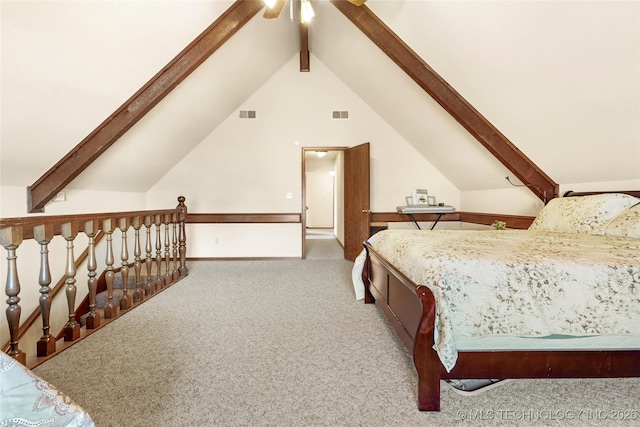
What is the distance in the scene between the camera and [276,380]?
5.70ft

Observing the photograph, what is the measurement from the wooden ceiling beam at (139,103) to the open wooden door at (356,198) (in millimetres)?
2520

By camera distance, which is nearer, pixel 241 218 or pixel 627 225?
pixel 627 225

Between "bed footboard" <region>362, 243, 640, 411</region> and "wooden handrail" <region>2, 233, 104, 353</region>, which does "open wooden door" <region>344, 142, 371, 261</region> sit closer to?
"bed footboard" <region>362, 243, 640, 411</region>

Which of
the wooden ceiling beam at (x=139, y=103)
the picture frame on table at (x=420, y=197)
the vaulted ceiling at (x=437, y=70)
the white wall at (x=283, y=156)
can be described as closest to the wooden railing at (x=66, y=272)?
the wooden ceiling beam at (x=139, y=103)

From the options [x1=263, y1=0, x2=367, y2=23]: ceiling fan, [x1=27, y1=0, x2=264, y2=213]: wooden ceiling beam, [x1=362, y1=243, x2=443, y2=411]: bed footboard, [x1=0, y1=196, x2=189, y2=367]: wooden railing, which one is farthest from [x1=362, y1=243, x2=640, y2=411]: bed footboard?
[x1=27, y1=0, x2=264, y2=213]: wooden ceiling beam

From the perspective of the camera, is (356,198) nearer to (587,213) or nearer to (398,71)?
(398,71)

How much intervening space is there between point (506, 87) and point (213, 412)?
344cm

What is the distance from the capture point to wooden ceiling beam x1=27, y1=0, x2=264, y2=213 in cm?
321

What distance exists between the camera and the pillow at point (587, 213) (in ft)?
8.10

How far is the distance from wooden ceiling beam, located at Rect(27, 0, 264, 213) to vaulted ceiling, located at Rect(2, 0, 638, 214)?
0.05 metres

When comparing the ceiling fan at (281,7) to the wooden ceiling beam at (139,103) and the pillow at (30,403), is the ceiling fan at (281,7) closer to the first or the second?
the wooden ceiling beam at (139,103)

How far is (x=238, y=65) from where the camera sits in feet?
13.9

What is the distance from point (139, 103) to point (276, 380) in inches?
120

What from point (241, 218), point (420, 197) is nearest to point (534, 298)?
point (420, 197)
